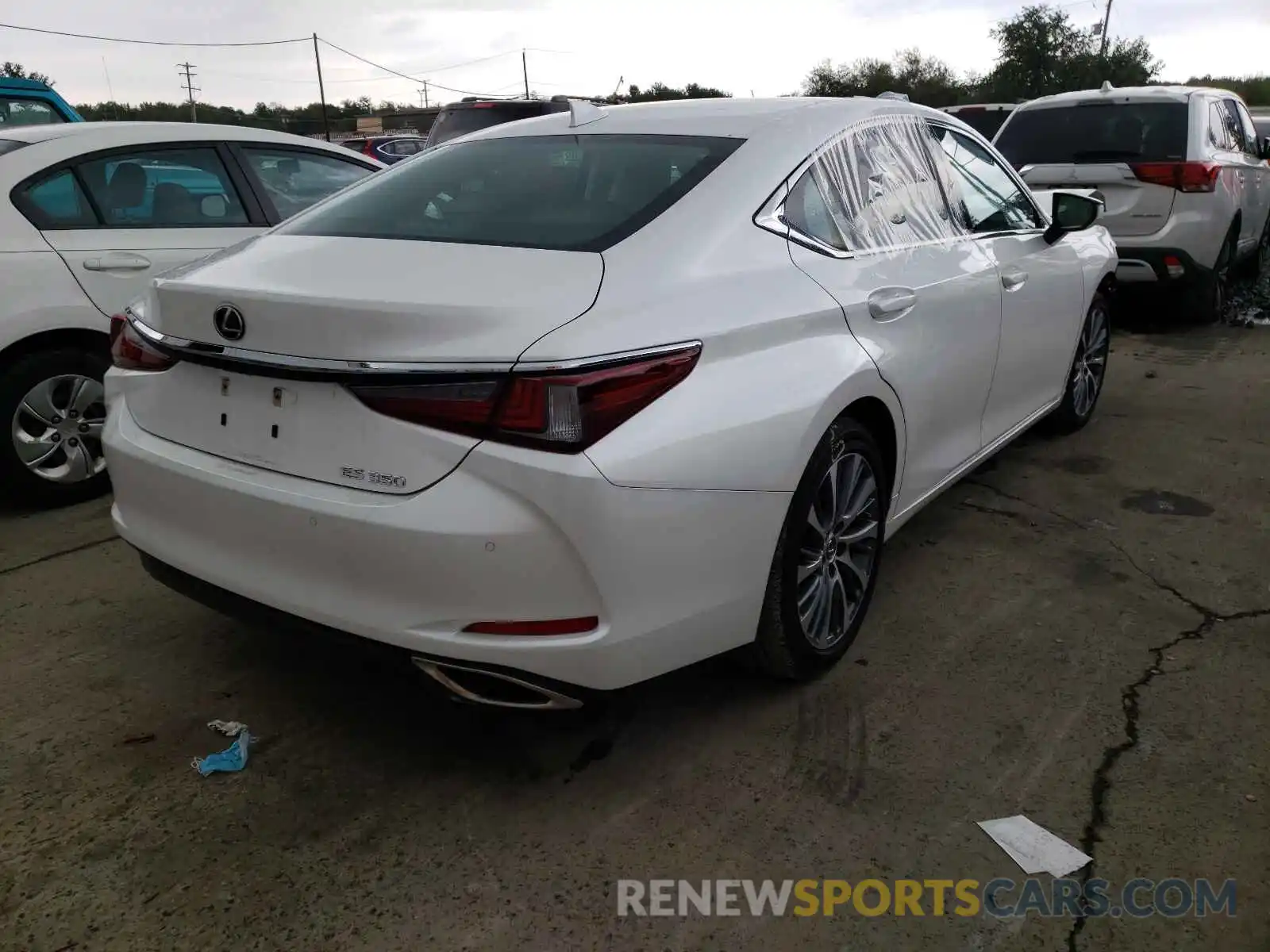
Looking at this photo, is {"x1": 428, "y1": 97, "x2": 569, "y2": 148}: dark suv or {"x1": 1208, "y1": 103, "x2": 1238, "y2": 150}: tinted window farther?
{"x1": 428, "y1": 97, "x2": 569, "y2": 148}: dark suv

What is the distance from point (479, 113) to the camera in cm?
1170

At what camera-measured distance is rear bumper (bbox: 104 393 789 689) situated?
206cm

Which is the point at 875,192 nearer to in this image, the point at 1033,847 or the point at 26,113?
the point at 1033,847

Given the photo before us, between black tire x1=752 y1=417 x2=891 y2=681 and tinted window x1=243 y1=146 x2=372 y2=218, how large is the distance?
3.22 m

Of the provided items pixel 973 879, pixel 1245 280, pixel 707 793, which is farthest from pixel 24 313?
pixel 1245 280

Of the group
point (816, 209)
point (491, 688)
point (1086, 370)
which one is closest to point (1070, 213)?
point (1086, 370)

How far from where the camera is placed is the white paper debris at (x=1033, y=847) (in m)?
2.23

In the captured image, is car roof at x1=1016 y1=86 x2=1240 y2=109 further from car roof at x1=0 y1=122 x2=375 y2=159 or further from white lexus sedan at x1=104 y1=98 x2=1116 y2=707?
car roof at x1=0 y1=122 x2=375 y2=159

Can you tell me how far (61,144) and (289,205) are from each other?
1018mm

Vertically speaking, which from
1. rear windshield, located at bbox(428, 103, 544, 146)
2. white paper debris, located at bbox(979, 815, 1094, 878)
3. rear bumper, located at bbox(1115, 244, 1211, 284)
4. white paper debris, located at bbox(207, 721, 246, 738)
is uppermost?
rear windshield, located at bbox(428, 103, 544, 146)

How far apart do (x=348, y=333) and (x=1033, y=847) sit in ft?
6.08

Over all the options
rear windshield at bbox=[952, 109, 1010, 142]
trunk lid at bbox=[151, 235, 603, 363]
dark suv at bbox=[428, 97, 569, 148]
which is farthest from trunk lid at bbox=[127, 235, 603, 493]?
rear windshield at bbox=[952, 109, 1010, 142]

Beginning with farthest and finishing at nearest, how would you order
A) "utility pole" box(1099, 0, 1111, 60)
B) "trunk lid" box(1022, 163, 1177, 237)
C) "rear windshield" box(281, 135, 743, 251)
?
"utility pole" box(1099, 0, 1111, 60), "trunk lid" box(1022, 163, 1177, 237), "rear windshield" box(281, 135, 743, 251)

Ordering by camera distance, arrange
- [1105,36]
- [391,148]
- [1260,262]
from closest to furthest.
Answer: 1. [1260,262]
2. [391,148]
3. [1105,36]
